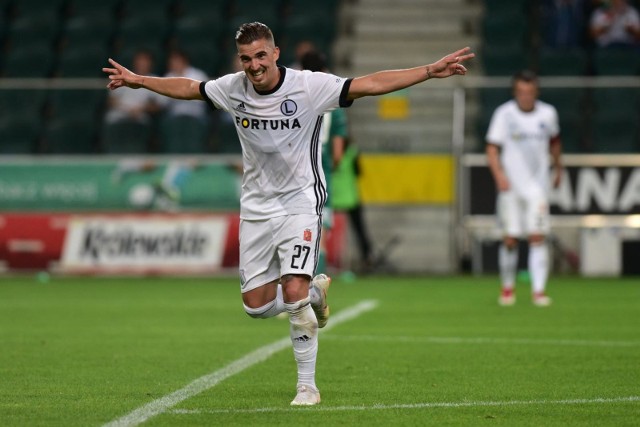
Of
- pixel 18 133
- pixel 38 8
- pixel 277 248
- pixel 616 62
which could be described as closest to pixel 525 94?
pixel 616 62

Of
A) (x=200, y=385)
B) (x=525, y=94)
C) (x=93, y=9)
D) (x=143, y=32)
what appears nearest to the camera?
(x=200, y=385)

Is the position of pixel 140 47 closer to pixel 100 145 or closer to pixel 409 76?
pixel 100 145

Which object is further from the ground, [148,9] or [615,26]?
[148,9]

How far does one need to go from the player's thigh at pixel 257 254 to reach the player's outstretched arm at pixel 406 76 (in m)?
0.90

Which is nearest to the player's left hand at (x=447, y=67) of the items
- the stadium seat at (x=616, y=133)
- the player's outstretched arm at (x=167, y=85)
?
the player's outstretched arm at (x=167, y=85)

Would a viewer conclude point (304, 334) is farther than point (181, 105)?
No

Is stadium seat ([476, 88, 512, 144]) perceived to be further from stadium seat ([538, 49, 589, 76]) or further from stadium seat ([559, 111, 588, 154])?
stadium seat ([538, 49, 589, 76])

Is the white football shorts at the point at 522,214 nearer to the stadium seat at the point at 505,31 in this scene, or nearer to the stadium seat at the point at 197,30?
the stadium seat at the point at 505,31

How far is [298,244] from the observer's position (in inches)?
298

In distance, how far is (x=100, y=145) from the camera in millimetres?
20188

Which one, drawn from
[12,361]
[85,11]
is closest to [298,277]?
[12,361]

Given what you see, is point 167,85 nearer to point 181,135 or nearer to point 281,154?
point 281,154

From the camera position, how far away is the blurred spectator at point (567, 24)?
72.1 feet

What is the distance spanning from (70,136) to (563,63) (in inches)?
299
